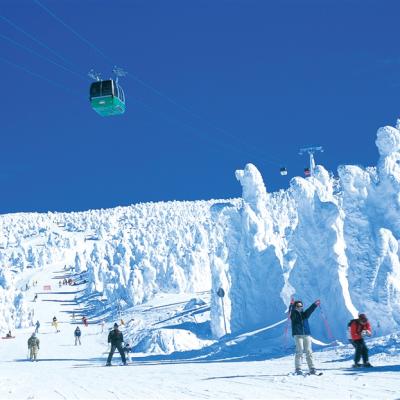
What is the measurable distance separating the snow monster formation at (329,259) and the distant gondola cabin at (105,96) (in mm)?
12032

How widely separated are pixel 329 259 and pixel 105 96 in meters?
16.7

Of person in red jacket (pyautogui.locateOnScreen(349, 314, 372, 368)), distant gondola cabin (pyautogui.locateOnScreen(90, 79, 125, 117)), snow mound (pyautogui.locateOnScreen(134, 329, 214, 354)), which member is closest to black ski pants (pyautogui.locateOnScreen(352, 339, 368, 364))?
person in red jacket (pyautogui.locateOnScreen(349, 314, 372, 368))


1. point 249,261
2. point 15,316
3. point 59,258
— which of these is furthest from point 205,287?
point 59,258

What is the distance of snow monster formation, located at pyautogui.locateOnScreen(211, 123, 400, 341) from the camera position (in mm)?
28359

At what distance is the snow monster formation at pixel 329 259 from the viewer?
2836 cm

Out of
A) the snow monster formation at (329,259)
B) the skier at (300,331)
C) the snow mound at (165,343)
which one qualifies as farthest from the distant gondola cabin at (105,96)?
the snow mound at (165,343)

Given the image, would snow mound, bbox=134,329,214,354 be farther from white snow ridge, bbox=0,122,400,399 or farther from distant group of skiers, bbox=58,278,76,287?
distant group of skiers, bbox=58,278,76,287

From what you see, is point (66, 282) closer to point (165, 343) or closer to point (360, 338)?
point (165, 343)

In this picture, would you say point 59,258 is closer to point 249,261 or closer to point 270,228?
→ point 270,228

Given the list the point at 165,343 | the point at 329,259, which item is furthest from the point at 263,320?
the point at 329,259

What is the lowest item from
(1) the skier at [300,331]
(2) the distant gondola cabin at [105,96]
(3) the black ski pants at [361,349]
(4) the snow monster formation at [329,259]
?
(3) the black ski pants at [361,349]

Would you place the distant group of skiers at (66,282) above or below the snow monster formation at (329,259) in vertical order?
above

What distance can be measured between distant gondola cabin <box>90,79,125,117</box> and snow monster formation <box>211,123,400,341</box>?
12032 mm

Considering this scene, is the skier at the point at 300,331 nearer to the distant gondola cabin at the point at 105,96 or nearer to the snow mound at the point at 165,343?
the distant gondola cabin at the point at 105,96
